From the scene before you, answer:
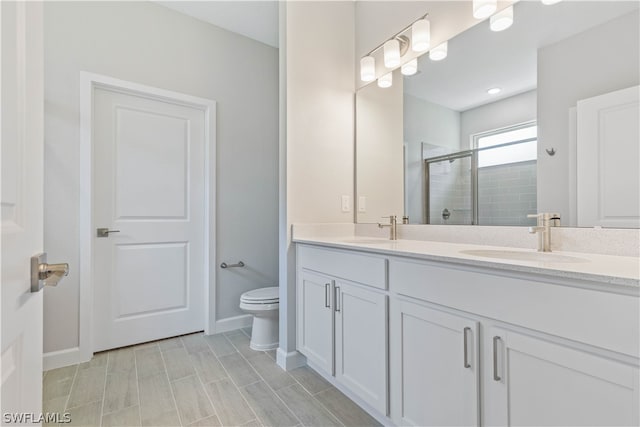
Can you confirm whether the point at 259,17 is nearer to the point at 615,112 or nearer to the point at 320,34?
the point at 320,34

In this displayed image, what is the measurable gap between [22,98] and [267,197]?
2.35 metres

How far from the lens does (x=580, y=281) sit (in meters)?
0.77

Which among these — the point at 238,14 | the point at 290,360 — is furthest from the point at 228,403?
the point at 238,14

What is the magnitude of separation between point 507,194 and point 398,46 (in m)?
1.17

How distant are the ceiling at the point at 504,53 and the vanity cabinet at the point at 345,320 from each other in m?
1.06

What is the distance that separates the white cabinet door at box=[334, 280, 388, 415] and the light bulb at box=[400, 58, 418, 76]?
4.62 feet

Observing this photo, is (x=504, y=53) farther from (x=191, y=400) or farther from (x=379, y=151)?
(x=191, y=400)

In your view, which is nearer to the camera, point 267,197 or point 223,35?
point 223,35

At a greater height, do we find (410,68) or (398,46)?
(398,46)

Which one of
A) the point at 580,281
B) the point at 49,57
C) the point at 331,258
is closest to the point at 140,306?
the point at 331,258

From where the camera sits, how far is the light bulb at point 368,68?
213 cm

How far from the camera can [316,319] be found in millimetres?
1768

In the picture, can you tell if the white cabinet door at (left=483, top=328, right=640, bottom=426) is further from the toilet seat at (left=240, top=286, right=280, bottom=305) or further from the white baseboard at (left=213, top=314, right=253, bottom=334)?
the white baseboard at (left=213, top=314, right=253, bottom=334)

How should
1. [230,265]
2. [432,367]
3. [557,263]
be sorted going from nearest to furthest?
[557,263] → [432,367] → [230,265]
